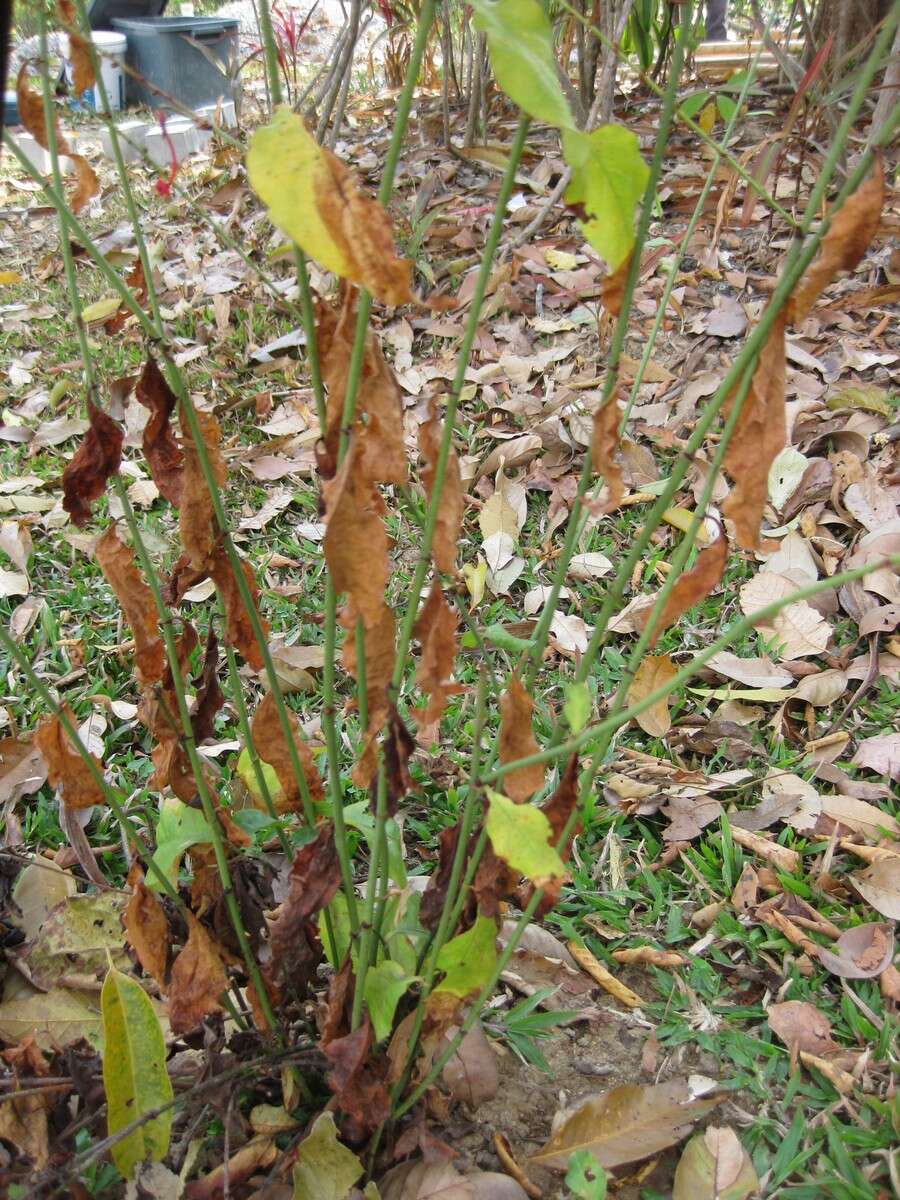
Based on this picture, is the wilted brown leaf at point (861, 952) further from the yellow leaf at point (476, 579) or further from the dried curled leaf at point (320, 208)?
the dried curled leaf at point (320, 208)

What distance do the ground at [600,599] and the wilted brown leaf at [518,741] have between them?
0.37 m

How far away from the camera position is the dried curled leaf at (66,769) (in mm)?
845

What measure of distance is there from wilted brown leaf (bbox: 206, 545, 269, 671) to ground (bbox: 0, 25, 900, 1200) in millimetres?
182

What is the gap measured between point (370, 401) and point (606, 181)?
0.60ft

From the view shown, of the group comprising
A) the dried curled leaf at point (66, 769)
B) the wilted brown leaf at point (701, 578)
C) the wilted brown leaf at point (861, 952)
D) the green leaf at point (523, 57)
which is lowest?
the wilted brown leaf at point (861, 952)

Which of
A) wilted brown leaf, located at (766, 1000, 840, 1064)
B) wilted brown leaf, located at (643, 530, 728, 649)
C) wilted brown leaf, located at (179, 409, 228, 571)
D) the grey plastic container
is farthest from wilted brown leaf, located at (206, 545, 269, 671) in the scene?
the grey plastic container

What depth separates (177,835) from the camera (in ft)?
2.84

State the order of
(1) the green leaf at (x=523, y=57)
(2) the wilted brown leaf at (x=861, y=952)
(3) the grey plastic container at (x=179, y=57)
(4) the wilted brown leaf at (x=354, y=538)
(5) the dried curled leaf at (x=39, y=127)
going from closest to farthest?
(1) the green leaf at (x=523, y=57), (4) the wilted brown leaf at (x=354, y=538), (5) the dried curled leaf at (x=39, y=127), (2) the wilted brown leaf at (x=861, y=952), (3) the grey plastic container at (x=179, y=57)

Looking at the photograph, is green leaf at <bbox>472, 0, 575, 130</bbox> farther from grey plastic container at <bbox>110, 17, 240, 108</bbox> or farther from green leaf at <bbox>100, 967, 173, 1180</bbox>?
grey plastic container at <bbox>110, 17, 240, 108</bbox>

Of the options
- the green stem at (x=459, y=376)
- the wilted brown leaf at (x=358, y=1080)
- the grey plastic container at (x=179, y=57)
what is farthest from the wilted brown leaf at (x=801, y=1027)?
the grey plastic container at (x=179, y=57)

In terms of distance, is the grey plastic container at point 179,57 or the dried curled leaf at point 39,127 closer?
the dried curled leaf at point 39,127

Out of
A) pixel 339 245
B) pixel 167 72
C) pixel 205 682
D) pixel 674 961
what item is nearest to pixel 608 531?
pixel 674 961

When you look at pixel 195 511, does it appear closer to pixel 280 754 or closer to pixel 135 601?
pixel 135 601

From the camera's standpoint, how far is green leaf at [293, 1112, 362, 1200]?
2.79 feet
